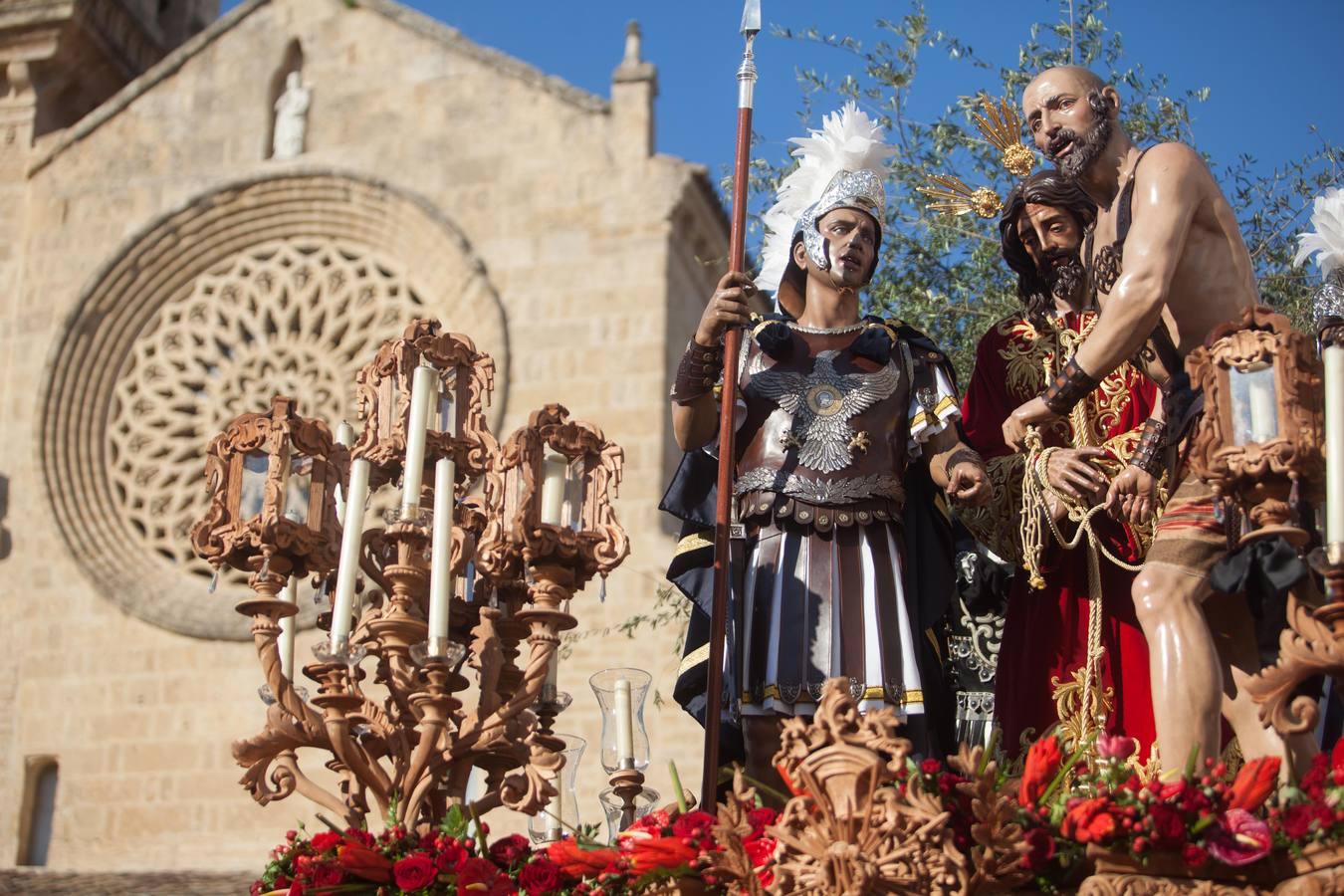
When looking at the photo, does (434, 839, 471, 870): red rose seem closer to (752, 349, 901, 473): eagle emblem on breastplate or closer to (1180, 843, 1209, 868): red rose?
(752, 349, 901, 473): eagle emblem on breastplate

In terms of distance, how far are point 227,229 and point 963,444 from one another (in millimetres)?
15208

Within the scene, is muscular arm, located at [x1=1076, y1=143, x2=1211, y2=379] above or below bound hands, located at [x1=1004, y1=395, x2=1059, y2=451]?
above

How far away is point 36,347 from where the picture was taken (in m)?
20.8

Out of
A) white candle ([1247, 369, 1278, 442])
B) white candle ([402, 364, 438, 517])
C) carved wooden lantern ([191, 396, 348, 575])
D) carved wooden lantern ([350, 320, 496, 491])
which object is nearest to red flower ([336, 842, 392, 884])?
white candle ([402, 364, 438, 517])

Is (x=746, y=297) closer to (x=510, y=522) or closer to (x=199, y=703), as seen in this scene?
(x=510, y=522)

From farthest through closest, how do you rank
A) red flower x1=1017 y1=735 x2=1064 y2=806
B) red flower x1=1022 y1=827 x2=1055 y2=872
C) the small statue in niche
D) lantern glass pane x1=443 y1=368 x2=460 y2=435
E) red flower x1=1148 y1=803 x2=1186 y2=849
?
the small statue in niche < lantern glass pane x1=443 y1=368 x2=460 y2=435 < red flower x1=1017 y1=735 x2=1064 y2=806 < red flower x1=1022 y1=827 x2=1055 y2=872 < red flower x1=1148 y1=803 x2=1186 y2=849

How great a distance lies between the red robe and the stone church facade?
9.66 m

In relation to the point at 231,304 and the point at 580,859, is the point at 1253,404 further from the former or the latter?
the point at 231,304

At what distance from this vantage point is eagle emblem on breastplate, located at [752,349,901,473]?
22.1ft

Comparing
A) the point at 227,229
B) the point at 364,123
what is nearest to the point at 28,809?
the point at 227,229

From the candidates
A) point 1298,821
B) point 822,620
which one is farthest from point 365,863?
point 1298,821

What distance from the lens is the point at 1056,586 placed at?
22.6 ft

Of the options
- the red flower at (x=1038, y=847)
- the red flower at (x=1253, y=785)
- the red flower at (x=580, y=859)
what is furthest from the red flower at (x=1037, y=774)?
the red flower at (x=580, y=859)

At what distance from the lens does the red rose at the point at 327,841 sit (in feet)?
19.6
